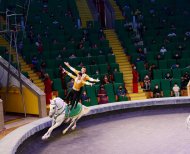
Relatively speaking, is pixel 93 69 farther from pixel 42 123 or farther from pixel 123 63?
pixel 42 123

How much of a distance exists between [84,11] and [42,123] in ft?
46.6

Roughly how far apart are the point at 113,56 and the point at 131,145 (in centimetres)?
862

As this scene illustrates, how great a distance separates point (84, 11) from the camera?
21703 millimetres

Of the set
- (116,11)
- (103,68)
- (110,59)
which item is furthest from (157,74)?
(116,11)

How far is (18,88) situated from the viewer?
40.8 feet

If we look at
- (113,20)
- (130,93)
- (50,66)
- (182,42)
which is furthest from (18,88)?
(113,20)

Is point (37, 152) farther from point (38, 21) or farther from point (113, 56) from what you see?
point (38, 21)

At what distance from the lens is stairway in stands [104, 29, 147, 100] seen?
46.2ft

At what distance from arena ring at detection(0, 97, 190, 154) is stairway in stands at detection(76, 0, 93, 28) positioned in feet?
35.5

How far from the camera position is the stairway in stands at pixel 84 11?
2088 centimetres

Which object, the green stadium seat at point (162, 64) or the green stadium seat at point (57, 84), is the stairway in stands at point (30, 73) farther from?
the green stadium seat at point (162, 64)

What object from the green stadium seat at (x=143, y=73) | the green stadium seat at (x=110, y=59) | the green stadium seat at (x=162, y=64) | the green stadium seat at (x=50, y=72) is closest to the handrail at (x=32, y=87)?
the green stadium seat at (x=50, y=72)

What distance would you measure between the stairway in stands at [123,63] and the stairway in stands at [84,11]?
197 cm

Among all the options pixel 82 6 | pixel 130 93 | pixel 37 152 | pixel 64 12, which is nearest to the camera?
pixel 37 152
